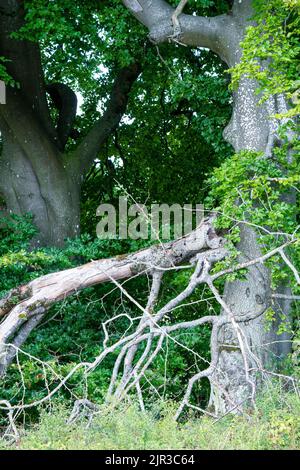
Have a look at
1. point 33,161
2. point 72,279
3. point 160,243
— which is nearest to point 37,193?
point 33,161

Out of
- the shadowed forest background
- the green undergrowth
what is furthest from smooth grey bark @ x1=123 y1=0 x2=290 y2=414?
the green undergrowth

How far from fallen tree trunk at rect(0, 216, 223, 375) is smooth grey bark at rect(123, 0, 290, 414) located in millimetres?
727

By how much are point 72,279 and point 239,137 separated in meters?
2.92

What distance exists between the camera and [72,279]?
978 cm

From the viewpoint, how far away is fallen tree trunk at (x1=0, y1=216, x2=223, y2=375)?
955 centimetres

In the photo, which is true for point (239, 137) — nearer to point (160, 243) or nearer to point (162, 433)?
point (160, 243)

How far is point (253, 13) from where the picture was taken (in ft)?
32.6

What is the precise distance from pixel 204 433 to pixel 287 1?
4.73 m

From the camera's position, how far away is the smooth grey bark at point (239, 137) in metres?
9.11

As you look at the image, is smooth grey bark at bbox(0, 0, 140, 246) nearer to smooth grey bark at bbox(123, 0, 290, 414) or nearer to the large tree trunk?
the large tree trunk

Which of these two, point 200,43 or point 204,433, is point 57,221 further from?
point 204,433
